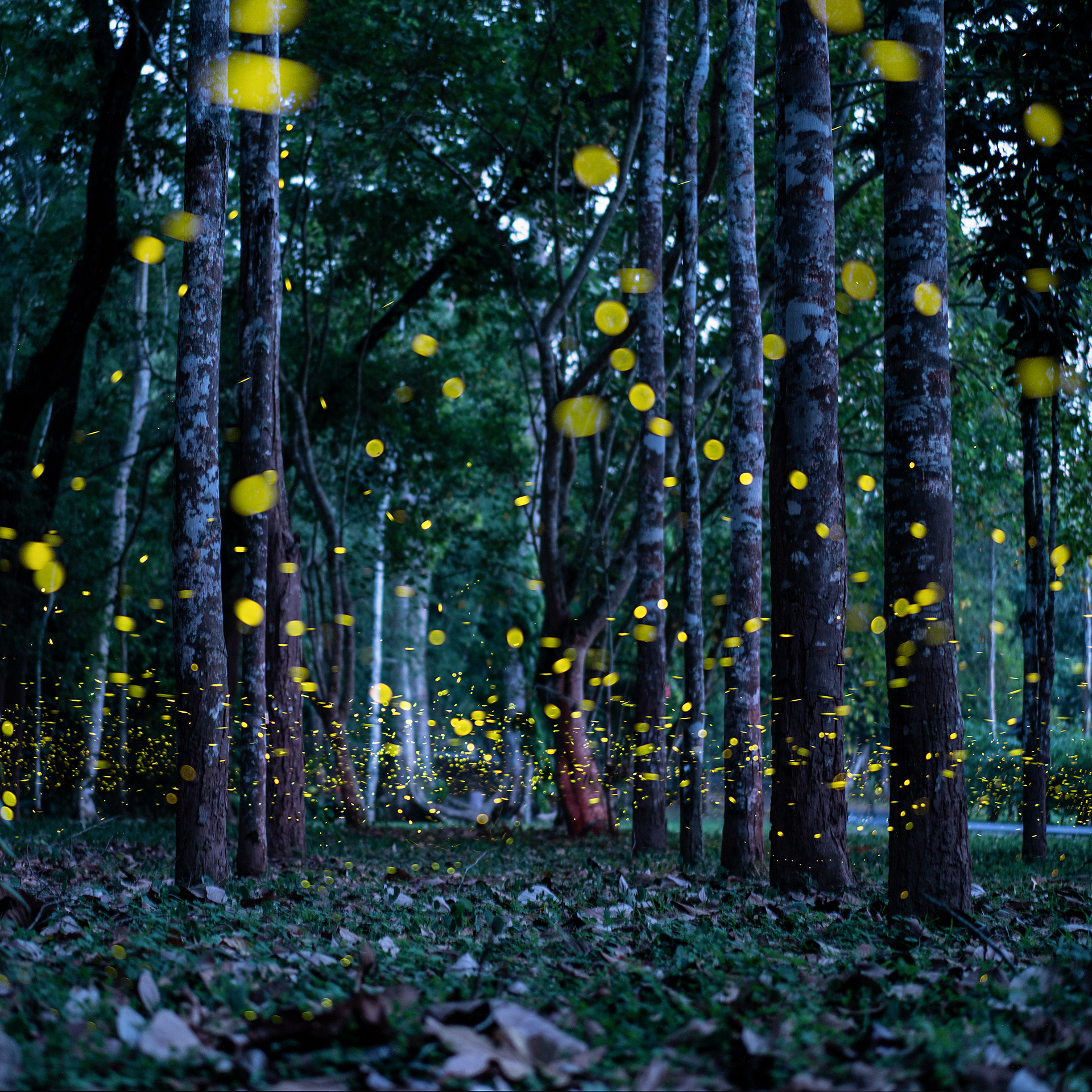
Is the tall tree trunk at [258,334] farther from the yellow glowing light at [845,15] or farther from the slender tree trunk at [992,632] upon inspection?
the slender tree trunk at [992,632]

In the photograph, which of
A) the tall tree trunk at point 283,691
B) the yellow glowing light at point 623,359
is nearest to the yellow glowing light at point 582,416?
the yellow glowing light at point 623,359

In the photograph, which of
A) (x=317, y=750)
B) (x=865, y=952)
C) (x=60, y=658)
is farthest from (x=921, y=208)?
(x=60, y=658)

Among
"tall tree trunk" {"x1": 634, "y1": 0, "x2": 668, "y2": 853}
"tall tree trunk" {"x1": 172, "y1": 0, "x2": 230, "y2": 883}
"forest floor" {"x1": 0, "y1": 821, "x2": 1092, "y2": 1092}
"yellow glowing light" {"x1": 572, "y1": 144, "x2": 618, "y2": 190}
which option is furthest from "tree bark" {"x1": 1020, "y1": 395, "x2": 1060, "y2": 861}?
"tall tree trunk" {"x1": 172, "y1": 0, "x2": 230, "y2": 883}

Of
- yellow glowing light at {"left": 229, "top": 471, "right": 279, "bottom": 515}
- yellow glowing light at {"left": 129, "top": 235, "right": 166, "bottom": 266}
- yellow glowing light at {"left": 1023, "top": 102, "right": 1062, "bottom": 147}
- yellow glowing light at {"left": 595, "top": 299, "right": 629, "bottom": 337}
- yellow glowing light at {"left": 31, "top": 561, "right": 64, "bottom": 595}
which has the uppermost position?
yellow glowing light at {"left": 129, "top": 235, "right": 166, "bottom": 266}

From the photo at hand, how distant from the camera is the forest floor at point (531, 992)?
2246 mm

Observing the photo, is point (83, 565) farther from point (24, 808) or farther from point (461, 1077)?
point (461, 1077)

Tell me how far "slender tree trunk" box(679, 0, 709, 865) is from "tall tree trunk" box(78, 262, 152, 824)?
31.2ft

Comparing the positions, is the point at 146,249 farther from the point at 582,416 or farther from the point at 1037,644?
the point at 1037,644

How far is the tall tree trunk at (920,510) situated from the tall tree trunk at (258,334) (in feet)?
15.2

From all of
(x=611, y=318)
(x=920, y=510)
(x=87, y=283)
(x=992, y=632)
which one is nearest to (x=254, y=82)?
(x=87, y=283)

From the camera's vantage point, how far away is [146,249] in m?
15.7

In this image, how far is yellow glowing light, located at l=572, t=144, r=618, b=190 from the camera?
47.3ft

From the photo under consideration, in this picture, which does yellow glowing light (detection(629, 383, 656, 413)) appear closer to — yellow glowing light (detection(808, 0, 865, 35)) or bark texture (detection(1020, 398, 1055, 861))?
yellow glowing light (detection(808, 0, 865, 35))

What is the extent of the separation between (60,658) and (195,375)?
13.6 metres
